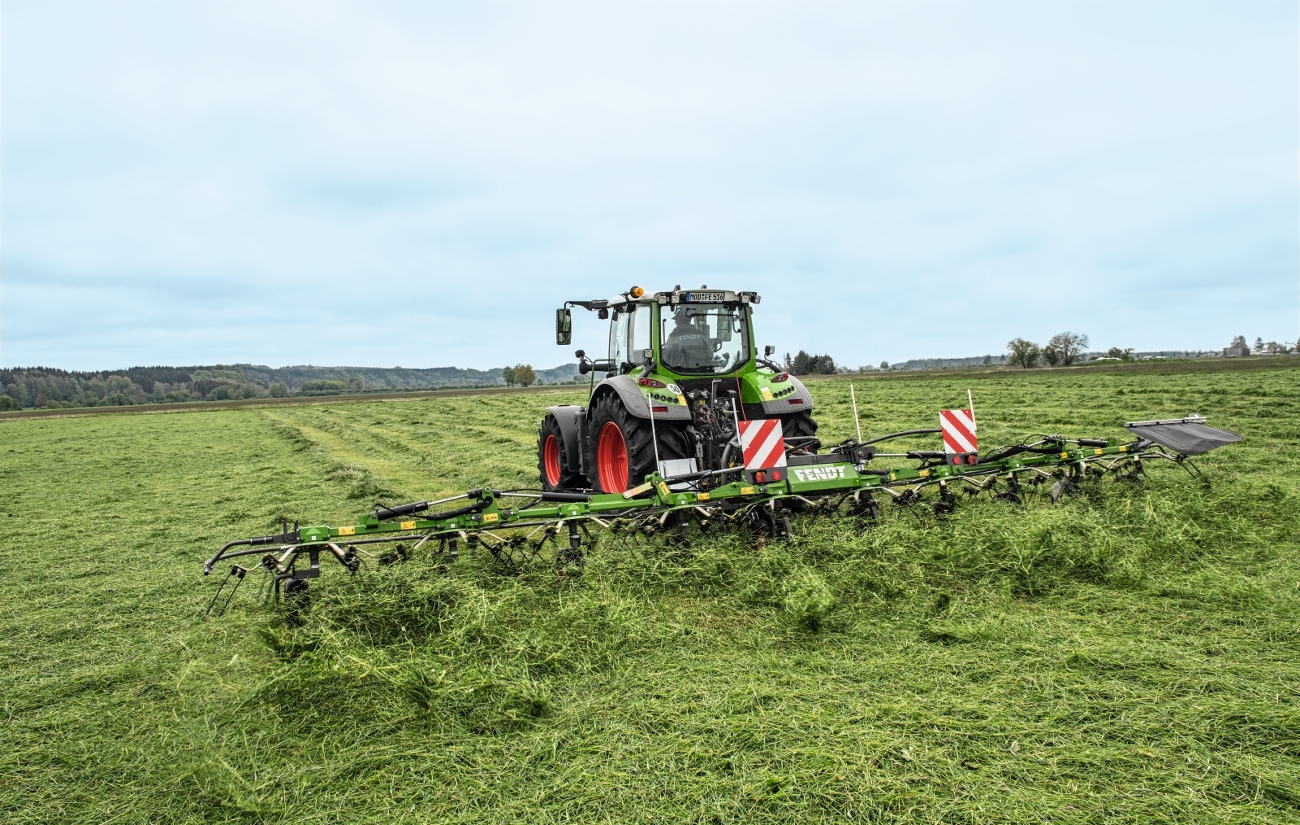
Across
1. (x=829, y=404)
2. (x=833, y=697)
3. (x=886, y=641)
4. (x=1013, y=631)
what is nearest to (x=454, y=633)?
(x=833, y=697)

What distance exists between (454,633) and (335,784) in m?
0.97

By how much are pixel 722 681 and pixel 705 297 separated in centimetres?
471

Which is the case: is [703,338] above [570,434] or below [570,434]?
above

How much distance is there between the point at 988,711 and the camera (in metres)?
3.12

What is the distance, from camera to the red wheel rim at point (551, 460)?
375 inches

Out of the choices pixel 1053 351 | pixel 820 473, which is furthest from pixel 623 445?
pixel 1053 351

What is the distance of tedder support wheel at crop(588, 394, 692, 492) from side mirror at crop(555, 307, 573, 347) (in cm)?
76

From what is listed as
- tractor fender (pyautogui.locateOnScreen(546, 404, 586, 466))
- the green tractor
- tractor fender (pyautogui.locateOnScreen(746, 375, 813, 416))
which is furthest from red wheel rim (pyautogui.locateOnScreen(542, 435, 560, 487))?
tractor fender (pyautogui.locateOnScreen(746, 375, 813, 416))

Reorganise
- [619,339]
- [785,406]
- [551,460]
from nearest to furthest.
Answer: [785,406] → [619,339] → [551,460]

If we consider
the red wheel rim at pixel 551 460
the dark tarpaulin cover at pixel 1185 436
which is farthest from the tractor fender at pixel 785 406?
the red wheel rim at pixel 551 460

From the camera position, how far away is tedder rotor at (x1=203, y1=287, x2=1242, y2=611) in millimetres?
4797

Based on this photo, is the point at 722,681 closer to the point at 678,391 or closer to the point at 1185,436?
the point at 678,391

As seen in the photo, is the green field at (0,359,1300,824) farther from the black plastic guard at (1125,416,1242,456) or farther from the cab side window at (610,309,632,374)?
the cab side window at (610,309,632,374)

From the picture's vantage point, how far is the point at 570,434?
8.69m
